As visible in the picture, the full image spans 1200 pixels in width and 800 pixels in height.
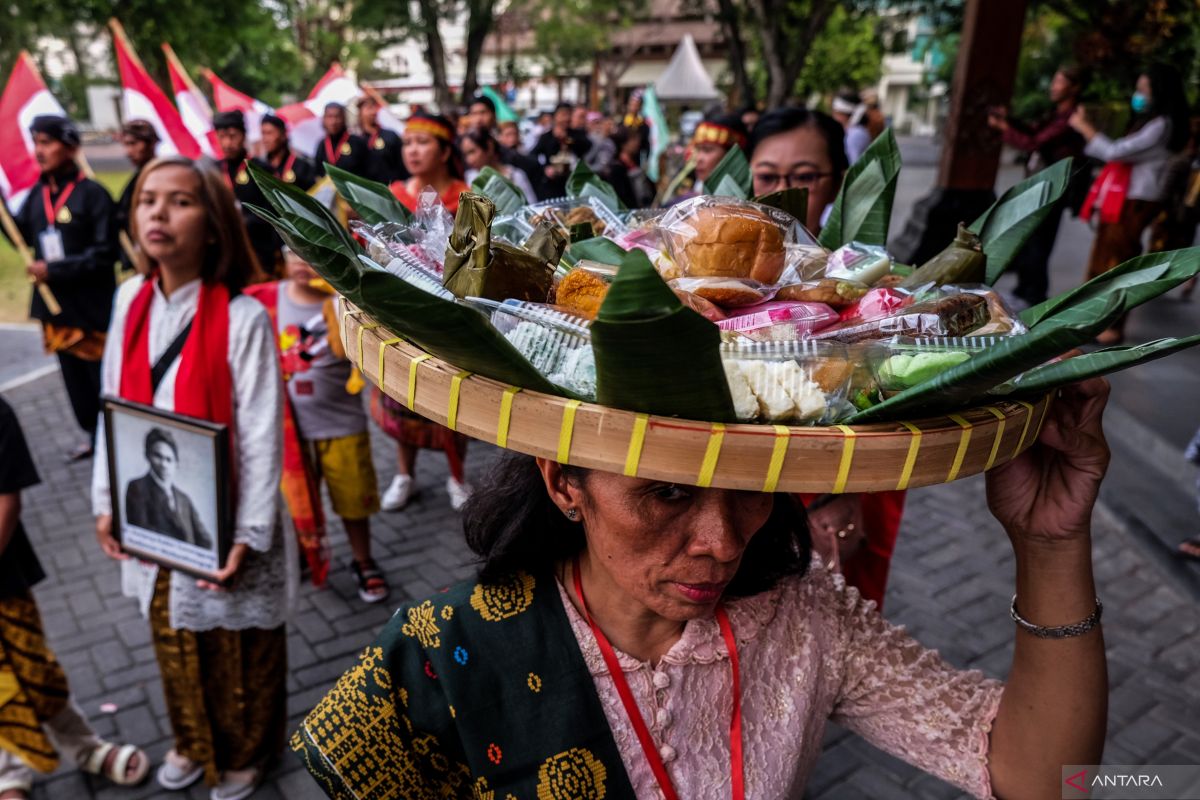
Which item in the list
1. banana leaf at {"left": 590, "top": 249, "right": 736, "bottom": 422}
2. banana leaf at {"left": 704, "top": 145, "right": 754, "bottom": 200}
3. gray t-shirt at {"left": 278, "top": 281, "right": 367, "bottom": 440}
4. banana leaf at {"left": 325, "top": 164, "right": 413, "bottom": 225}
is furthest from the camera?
gray t-shirt at {"left": 278, "top": 281, "right": 367, "bottom": 440}

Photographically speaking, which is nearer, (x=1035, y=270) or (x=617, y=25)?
(x=1035, y=270)

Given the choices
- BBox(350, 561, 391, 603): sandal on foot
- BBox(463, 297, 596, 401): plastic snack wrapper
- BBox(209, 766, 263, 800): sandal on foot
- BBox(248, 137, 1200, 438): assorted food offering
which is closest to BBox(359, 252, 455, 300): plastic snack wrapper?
BBox(248, 137, 1200, 438): assorted food offering

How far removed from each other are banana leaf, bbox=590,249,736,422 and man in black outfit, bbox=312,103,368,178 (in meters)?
9.06

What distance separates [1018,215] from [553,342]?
3.13ft

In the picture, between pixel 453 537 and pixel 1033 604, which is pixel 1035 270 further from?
pixel 1033 604

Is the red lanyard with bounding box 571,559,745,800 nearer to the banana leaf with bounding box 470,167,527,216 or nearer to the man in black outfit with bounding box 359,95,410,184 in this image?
the banana leaf with bounding box 470,167,527,216

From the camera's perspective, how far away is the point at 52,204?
18.0 ft

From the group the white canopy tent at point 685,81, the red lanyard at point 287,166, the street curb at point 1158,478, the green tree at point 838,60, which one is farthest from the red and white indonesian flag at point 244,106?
the green tree at point 838,60

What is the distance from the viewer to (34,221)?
18.1 feet

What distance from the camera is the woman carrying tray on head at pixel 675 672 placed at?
4.08 ft

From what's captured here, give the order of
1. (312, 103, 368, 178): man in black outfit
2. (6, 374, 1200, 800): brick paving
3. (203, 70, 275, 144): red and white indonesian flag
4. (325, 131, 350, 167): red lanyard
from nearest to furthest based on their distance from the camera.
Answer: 1. (6, 374, 1200, 800): brick paving
2. (203, 70, 275, 144): red and white indonesian flag
3. (312, 103, 368, 178): man in black outfit
4. (325, 131, 350, 167): red lanyard

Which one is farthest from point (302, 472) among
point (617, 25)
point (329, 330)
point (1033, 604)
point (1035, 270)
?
point (617, 25)

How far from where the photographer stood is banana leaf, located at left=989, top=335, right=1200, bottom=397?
2.81 ft

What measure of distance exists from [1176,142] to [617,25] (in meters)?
37.6
